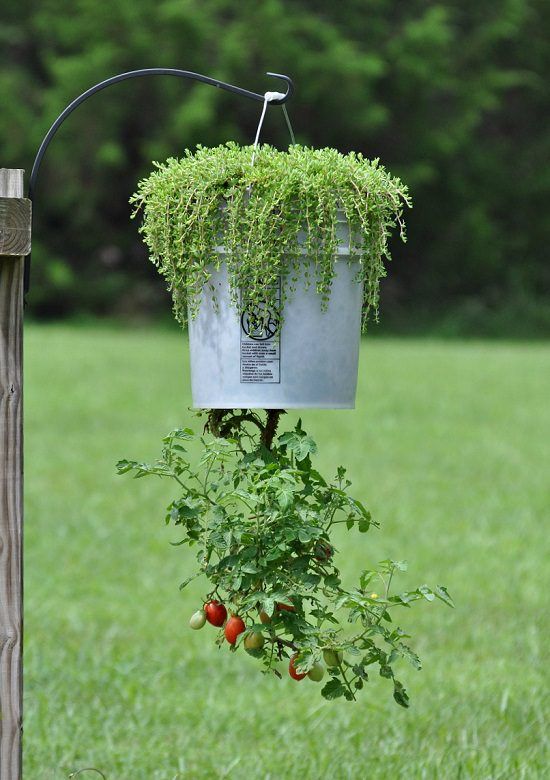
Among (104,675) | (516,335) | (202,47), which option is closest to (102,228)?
(202,47)

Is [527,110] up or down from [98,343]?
up

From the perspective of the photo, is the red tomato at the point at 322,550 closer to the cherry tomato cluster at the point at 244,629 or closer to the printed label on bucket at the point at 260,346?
the cherry tomato cluster at the point at 244,629

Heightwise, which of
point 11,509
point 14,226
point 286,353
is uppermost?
point 14,226

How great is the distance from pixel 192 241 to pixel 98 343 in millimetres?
13719

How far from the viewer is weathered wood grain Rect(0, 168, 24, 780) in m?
1.99

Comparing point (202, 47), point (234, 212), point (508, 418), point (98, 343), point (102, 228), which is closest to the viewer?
point (234, 212)

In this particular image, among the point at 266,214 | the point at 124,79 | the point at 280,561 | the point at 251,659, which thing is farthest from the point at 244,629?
the point at 251,659

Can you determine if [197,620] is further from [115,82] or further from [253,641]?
[115,82]

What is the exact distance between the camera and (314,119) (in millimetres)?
21375

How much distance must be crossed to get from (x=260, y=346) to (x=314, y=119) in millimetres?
19871

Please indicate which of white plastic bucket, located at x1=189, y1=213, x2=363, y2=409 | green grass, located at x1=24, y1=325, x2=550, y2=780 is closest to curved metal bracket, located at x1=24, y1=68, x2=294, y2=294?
white plastic bucket, located at x1=189, y1=213, x2=363, y2=409

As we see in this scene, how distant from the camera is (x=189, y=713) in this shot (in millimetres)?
3598

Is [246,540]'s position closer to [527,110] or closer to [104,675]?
[104,675]

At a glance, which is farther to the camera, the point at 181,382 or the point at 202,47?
the point at 202,47
